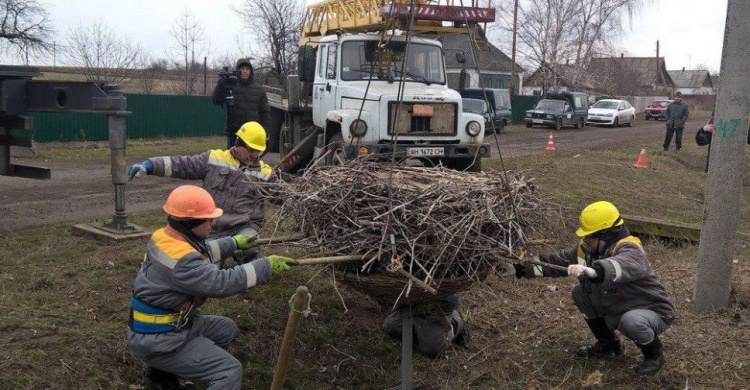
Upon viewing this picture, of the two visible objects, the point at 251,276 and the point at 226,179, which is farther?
the point at 226,179

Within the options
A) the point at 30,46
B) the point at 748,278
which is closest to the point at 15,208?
the point at 748,278

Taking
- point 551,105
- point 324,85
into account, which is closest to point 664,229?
point 324,85

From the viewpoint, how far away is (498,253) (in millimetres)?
4043

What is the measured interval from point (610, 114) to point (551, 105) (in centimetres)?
402

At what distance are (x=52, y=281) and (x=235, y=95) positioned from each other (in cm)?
464

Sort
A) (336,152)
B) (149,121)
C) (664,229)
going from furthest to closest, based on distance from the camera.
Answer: (149,121) < (336,152) < (664,229)

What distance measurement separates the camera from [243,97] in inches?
381

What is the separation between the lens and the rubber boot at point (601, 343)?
5051 mm

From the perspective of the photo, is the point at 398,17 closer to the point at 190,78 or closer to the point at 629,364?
the point at 629,364

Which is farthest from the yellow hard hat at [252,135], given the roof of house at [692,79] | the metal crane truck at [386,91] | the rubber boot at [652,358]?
the roof of house at [692,79]

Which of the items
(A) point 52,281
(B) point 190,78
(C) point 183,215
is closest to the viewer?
(C) point 183,215

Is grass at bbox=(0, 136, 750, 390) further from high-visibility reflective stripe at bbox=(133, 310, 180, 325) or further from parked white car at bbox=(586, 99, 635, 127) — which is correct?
parked white car at bbox=(586, 99, 635, 127)

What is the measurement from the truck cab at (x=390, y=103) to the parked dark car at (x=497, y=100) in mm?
15499

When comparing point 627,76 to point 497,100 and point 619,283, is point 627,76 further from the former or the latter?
point 619,283
